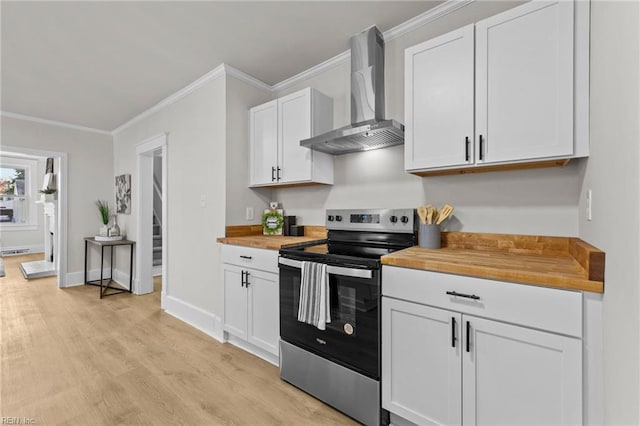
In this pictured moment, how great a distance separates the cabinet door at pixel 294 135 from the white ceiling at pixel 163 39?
420mm

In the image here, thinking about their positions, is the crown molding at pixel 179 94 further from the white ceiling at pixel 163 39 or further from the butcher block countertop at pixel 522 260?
the butcher block countertop at pixel 522 260

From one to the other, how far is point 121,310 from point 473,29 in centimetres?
431

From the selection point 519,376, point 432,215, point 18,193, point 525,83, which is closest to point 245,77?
point 432,215

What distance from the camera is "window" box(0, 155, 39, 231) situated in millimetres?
7031

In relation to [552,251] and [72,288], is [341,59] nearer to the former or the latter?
[552,251]

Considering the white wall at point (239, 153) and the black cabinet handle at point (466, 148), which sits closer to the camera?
the black cabinet handle at point (466, 148)

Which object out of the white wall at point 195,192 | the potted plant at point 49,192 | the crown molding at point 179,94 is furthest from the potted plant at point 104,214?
the white wall at point 195,192

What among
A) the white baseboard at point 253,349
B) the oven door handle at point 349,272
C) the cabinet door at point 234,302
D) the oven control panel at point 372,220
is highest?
the oven control panel at point 372,220

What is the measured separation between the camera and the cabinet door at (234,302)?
244 cm

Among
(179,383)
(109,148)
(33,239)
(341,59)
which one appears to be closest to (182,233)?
(179,383)

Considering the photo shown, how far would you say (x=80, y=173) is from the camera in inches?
187

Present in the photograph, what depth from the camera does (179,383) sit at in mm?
2066

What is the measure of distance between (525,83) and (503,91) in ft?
0.31

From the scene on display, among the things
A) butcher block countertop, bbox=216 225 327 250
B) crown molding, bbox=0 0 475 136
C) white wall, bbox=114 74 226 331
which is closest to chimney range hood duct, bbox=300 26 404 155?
crown molding, bbox=0 0 475 136
